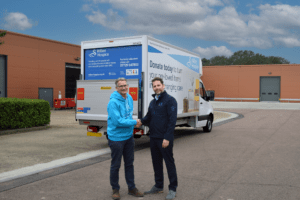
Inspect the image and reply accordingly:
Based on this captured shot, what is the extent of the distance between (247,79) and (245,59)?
55.7 meters

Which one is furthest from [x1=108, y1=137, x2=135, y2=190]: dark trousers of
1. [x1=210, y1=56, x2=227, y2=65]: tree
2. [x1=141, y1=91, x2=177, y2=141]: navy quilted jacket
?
[x1=210, y1=56, x2=227, y2=65]: tree

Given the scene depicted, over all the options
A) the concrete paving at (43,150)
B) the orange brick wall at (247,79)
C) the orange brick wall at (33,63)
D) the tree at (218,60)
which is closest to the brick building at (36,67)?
the orange brick wall at (33,63)

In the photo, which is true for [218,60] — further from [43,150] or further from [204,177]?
[204,177]

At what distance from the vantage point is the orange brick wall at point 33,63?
2490cm

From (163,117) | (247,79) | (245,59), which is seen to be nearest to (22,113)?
(163,117)

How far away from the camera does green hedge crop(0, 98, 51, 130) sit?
38.2 feet

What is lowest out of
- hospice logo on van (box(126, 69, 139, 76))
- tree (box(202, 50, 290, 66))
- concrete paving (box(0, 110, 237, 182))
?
concrete paving (box(0, 110, 237, 182))

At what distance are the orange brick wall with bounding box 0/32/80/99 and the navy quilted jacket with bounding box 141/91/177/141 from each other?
22533 mm

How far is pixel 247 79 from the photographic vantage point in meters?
50.7

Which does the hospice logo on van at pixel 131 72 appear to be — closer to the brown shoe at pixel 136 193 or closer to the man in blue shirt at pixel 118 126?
the man in blue shirt at pixel 118 126

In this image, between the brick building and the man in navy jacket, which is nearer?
the man in navy jacket

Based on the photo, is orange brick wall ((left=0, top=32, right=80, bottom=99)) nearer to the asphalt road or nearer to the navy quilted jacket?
the asphalt road

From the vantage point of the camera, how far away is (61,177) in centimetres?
596

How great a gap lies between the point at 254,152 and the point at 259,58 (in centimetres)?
9885
